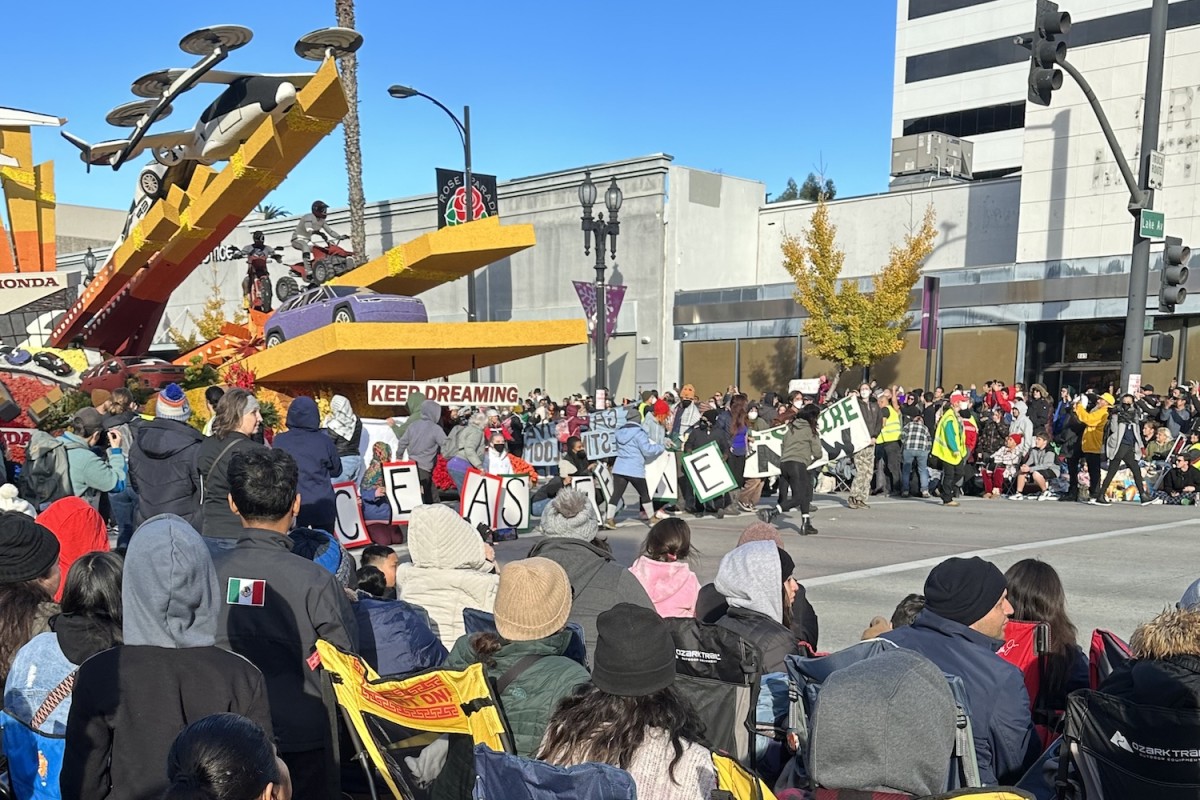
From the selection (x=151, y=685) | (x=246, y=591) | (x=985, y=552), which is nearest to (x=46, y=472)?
(x=246, y=591)

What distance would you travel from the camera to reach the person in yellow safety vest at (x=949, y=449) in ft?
54.5

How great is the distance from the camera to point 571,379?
3759 cm

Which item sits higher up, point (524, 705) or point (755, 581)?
point (755, 581)

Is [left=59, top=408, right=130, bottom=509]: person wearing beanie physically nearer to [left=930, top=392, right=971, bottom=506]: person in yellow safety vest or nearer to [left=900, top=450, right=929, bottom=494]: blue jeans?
[left=930, top=392, right=971, bottom=506]: person in yellow safety vest

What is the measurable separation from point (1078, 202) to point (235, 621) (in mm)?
29814

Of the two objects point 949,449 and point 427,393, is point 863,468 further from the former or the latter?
point 427,393

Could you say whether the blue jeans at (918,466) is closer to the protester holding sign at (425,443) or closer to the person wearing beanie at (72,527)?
the protester holding sign at (425,443)

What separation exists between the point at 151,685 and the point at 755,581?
8.44 ft

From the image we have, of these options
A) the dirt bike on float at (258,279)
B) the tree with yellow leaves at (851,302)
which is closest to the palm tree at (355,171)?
the dirt bike on float at (258,279)

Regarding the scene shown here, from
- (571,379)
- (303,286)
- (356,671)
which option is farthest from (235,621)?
(571,379)

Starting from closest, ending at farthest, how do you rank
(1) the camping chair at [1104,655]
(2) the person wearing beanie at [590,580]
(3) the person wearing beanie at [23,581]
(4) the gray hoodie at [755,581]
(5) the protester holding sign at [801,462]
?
(3) the person wearing beanie at [23,581] < (1) the camping chair at [1104,655] < (4) the gray hoodie at [755,581] < (2) the person wearing beanie at [590,580] < (5) the protester holding sign at [801,462]

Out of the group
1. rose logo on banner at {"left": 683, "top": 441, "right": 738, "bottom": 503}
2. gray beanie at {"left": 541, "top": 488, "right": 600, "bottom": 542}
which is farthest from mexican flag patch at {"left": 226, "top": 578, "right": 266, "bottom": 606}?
rose logo on banner at {"left": 683, "top": 441, "right": 738, "bottom": 503}

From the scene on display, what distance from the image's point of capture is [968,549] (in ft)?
39.9

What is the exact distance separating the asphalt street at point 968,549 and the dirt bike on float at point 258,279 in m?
9.63
